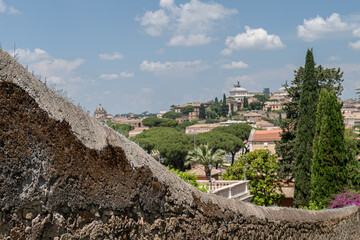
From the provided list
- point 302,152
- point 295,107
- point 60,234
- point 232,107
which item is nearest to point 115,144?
point 60,234

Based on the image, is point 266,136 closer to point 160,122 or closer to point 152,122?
point 160,122

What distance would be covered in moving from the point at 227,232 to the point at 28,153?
3026mm

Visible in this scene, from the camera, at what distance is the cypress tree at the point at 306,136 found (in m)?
19.2

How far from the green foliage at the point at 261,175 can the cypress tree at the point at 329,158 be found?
9.97 metres

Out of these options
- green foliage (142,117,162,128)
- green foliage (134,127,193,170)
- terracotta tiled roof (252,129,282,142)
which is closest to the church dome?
green foliage (134,127,193,170)

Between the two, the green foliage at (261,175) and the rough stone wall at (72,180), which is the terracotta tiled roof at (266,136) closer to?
the green foliage at (261,175)

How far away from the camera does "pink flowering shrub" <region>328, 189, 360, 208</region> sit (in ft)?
39.8

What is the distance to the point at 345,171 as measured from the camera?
1425 centimetres

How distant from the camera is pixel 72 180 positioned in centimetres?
262

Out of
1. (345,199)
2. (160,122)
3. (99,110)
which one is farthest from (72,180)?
(160,122)

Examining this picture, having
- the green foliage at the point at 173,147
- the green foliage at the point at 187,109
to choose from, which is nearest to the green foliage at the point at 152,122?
the green foliage at the point at 173,147

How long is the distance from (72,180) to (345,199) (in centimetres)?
1211

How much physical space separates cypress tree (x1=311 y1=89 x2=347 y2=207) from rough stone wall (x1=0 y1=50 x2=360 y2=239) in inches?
449

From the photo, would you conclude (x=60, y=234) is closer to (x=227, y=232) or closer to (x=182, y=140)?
(x=227, y=232)
